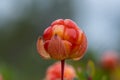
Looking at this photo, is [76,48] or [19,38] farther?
[19,38]

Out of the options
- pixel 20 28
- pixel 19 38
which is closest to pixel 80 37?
pixel 19 38

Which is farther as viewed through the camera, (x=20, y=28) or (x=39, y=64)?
(x=20, y=28)

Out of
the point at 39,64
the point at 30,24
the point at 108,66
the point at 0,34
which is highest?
the point at 30,24

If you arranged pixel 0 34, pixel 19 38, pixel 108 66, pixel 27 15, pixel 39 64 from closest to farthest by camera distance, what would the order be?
pixel 108 66 → pixel 39 64 → pixel 0 34 → pixel 19 38 → pixel 27 15

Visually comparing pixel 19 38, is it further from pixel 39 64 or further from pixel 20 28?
pixel 39 64

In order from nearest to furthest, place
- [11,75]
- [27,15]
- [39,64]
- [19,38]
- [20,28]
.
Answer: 1. [11,75]
2. [39,64]
3. [19,38]
4. [20,28]
5. [27,15]

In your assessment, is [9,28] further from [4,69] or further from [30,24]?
[4,69]

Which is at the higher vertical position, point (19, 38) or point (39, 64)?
point (19, 38)

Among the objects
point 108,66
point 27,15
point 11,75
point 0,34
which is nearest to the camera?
point 11,75

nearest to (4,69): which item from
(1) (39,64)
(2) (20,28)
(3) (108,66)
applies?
(3) (108,66)
